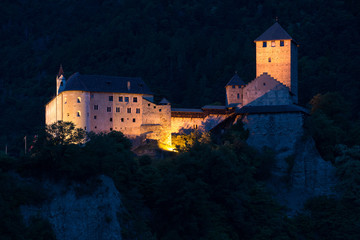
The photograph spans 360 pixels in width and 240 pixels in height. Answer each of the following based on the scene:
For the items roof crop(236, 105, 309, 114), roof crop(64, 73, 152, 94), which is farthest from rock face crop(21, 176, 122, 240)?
roof crop(236, 105, 309, 114)

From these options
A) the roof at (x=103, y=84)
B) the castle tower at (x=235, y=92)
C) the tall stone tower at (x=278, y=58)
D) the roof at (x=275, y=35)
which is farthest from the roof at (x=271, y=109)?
the roof at (x=103, y=84)

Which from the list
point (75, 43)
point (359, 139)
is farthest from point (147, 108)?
point (75, 43)

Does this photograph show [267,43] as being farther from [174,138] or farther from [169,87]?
[169,87]

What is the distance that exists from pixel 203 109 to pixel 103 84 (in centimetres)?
1128

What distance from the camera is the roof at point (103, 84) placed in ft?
236

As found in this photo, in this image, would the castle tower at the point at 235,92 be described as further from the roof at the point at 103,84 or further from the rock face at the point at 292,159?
the roof at the point at 103,84

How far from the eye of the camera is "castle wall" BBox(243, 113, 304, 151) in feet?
230

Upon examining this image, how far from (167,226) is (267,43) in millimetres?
27173

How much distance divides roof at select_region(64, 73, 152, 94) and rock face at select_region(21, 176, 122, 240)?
18.8 metres

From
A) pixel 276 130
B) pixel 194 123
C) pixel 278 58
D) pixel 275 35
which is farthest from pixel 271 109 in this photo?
pixel 275 35

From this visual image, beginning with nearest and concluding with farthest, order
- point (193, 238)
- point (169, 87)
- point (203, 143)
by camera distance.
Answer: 1. point (193, 238)
2. point (203, 143)
3. point (169, 87)

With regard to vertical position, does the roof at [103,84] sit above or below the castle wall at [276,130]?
above

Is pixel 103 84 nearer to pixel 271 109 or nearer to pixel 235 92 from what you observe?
pixel 235 92

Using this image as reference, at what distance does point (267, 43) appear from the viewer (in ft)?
247
